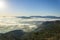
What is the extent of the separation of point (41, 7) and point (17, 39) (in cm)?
63

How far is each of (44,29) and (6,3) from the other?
0.73 metres

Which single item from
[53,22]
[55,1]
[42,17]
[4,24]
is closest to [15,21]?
[4,24]

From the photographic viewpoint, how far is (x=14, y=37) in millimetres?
1569

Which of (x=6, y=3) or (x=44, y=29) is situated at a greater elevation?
(x=6, y=3)

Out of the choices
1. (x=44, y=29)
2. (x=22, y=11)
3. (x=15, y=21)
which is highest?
(x=22, y=11)

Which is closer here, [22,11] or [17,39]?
[17,39]

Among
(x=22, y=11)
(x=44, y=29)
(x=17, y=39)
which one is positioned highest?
(x=22, y=11)

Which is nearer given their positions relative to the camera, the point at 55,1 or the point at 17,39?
the point at 17,39

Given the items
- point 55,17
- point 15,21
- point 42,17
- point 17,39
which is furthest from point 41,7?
point 17,39

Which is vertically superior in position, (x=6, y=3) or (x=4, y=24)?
(x=6, y=3)

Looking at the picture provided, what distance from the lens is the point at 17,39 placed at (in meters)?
1.56

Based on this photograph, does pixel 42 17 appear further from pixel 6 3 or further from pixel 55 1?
pixel 6 3

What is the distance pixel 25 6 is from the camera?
170 centimetres

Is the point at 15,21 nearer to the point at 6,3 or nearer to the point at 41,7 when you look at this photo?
the point at 6,3
